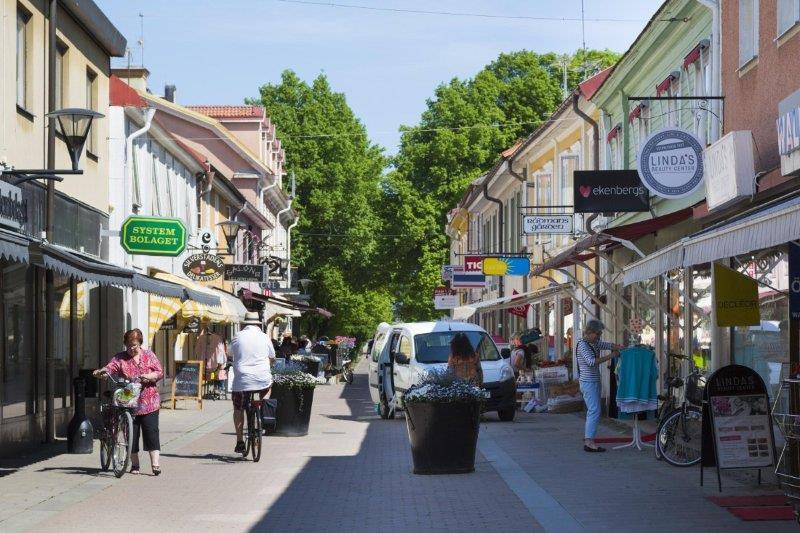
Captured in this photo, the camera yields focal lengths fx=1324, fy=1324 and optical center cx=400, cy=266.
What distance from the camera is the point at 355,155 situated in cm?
6562

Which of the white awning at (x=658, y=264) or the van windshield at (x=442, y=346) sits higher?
the white awning at (x=658, y=264)

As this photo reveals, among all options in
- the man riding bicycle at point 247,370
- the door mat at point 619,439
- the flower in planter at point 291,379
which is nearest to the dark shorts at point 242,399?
the man riding bicycle at point 247,370

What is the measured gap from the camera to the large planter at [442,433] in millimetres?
13828

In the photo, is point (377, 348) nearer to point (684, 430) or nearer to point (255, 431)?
point (255, 431)

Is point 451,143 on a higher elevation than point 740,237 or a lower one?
higher

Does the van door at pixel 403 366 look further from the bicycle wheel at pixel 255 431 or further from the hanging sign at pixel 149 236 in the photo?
the bicycle wheel at pixel 255 431

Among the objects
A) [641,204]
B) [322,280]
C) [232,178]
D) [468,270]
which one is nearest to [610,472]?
[641,204]

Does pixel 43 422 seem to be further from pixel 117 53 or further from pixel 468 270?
pixel 468 270

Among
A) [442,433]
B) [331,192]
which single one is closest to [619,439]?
[442,433]

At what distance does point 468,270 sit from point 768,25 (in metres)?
27.3

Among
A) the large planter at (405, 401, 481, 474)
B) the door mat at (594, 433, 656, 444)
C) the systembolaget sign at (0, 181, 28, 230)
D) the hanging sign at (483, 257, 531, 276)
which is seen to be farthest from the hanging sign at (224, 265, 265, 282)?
the large planter at (405, 401, 481, 474)

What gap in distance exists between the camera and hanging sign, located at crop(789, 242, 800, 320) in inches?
516

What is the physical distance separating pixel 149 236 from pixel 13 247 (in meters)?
8.91

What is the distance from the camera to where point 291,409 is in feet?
65.0
